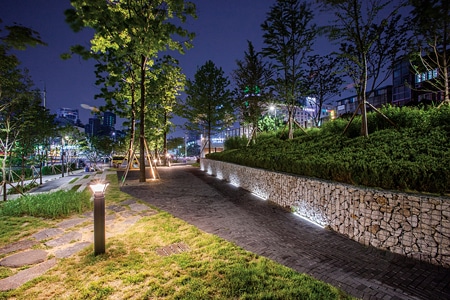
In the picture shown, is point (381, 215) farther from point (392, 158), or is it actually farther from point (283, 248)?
point (283, 248)

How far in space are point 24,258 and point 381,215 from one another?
262 inches

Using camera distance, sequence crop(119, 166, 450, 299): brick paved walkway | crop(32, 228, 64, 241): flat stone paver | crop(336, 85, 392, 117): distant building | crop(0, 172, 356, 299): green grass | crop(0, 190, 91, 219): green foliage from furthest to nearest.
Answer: crop(336, 85, 392, 117): distant building, crop(0, 190, 91, 219): green foliage, crop(32, 228, 64, 241): flat stone paver, crop(119, 166, 450, 299): brick paved walkway, crop(0, 172, 356, 299): green grass

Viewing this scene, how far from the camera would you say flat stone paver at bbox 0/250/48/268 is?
365cm

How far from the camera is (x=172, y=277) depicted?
10.5ft

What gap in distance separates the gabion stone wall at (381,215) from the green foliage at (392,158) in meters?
0.45

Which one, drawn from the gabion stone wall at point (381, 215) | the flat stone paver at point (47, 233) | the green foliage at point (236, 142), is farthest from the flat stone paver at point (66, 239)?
the green foliage at point (236, 142)

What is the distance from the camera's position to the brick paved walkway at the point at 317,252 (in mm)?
3039

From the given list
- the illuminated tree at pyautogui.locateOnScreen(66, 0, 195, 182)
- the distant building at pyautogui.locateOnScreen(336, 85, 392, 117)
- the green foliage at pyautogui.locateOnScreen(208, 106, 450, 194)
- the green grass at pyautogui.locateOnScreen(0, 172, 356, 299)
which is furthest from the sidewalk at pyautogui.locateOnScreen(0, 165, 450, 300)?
the distant building at pyautogui.locateOnScreen(336, 85, 392, 117)

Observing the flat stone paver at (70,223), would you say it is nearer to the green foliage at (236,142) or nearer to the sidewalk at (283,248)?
the sidewalk at (283,248)

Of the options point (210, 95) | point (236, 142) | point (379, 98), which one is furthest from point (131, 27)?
point (379, 98)

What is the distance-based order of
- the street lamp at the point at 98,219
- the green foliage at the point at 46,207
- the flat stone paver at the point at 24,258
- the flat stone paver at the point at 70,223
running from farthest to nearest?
1. the green foliage at the point at 46,207
2. the flat stone paver at the point at 70,223
3. the street lamp at the point at 98,219
4. the flat stone paver at the point at 24,258

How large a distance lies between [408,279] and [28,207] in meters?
9.26

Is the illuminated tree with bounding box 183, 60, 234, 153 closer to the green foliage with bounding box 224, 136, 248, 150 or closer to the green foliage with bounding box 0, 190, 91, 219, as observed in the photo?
the green foliage with bounding box 224, 136, 248, 150

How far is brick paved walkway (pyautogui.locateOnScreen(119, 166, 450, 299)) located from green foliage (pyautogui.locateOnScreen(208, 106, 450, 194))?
55.8 inches
